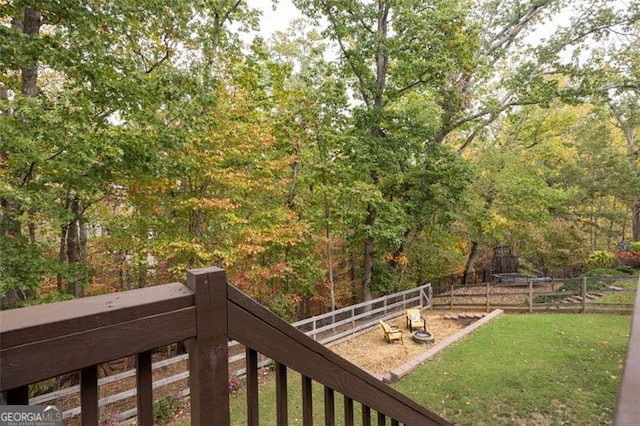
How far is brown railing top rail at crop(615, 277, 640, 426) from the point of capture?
762 mm

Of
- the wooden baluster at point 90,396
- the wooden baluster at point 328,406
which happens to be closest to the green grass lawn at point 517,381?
the wooden baluster at point 328,406

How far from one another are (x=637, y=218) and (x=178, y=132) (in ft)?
79.7

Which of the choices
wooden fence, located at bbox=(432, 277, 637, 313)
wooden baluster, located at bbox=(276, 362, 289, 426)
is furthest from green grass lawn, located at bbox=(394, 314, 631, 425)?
wooden baluster, located at bbox=(276, 362, 289, 426)

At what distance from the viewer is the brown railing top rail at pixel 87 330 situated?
0.59 meters

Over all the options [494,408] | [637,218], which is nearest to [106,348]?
[494,408]

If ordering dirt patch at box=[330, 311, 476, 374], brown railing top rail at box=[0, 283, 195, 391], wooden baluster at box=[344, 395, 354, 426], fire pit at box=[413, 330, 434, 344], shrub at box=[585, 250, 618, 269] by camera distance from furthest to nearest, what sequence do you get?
shrub at box=[585, 250, 618, 269]
fire pit at box=[413, 330, 434, 344]
dirt patch at box=[330, 311, 476, 374]
wooden baluster at box=[344, 395, 354, 426]
brown railing top rail at box=[0, 283, 195, 391]

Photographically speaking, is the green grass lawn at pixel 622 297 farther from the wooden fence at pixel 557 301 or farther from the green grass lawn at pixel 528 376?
the green grass lawn at pixel 528 376

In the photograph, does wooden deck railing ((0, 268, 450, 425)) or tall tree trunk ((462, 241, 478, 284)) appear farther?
tall tree trunk ((462, 241, 478, 284))

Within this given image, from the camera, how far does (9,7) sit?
180 inches

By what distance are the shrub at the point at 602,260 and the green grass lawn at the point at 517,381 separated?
8.80 metres

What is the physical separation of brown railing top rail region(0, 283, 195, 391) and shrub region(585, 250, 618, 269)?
769 inches

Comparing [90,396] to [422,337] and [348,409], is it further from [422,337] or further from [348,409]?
[422,337]

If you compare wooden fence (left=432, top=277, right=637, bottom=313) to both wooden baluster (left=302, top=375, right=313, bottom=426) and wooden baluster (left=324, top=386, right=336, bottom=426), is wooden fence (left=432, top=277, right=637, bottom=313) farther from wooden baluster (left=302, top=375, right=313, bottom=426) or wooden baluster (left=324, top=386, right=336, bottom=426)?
wooden baluster (left=302, top=375, right=313, bottom=426)

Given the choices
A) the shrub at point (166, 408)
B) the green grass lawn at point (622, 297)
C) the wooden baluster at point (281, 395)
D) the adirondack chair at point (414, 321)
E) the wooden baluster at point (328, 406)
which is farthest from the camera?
the green grass lawn at point (622, 297)
